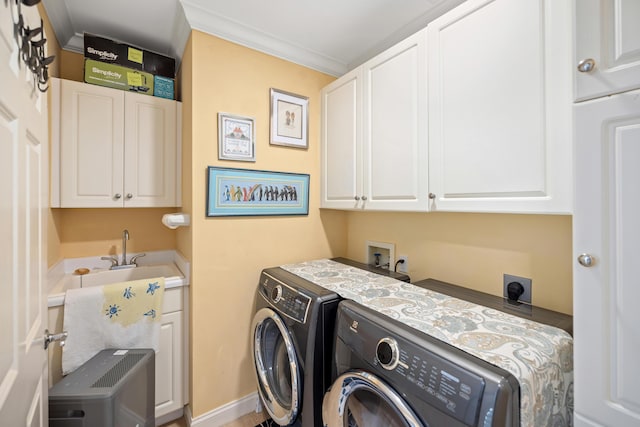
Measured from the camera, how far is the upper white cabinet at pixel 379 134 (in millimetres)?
1398

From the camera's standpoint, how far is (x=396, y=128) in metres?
1.51

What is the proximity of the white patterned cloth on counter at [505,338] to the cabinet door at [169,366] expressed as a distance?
107cm

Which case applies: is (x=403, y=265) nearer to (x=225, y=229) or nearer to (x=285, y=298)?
(x=285, y=298)

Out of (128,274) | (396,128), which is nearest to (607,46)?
(396,128)

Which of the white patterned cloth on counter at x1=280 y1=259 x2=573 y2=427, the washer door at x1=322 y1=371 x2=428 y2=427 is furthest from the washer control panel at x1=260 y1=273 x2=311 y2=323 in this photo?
the washer door at x1=322 y1=371 x2=428 y2=427

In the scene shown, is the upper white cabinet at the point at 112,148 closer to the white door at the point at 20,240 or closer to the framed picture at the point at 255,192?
the framed picture at the point at 255,192

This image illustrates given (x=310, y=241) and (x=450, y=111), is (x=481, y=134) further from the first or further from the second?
(x=310, y=241)

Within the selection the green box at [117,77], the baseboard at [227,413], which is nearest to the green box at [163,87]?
the green box at [117,77]

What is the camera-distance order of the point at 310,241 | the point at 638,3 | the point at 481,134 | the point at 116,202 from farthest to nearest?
the point at 310,241
the point at 116,202
the point at 481,134
the point at 638,3

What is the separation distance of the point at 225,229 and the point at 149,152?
794 millimetres

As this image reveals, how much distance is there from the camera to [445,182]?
1288 mm

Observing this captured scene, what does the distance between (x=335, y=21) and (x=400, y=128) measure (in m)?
0.83

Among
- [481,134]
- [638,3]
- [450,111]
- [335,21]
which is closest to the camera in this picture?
[638,3]

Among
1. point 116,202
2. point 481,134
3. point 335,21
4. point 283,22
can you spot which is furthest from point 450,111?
point 116,202
